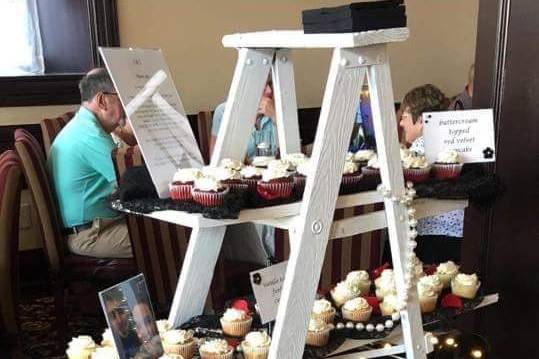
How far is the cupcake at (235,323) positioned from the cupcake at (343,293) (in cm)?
23

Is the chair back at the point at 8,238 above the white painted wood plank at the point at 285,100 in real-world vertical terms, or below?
below

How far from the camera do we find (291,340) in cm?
110

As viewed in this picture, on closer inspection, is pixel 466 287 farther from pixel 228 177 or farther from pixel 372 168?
pixel 228 177

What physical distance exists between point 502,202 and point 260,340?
2.55 ft

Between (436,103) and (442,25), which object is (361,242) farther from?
(442,25)

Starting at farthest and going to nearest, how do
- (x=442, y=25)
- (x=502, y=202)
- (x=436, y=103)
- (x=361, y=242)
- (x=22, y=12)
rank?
(x=442, y=25)
(x=22, y=12)
(x=436, y=103)
(x=361, y=242)
(x=502, y=202)

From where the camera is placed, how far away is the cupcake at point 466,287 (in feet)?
4.67

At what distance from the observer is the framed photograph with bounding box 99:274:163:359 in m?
1.08

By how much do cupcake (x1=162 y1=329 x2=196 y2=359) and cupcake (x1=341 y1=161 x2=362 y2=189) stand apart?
409 millimetres

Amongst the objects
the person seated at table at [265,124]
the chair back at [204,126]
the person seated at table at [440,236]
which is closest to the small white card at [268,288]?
the person seated at table at [440,236]

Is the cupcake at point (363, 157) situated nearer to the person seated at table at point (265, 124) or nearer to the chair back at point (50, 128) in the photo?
the person seated at table at point (265, 124)

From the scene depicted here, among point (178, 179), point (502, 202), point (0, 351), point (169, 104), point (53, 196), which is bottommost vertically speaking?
point (0, 351)

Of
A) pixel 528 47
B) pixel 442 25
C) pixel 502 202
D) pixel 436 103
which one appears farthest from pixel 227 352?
pixel 442 25

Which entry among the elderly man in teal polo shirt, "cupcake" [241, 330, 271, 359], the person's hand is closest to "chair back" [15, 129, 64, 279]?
the elderly man in teal polo shirt
